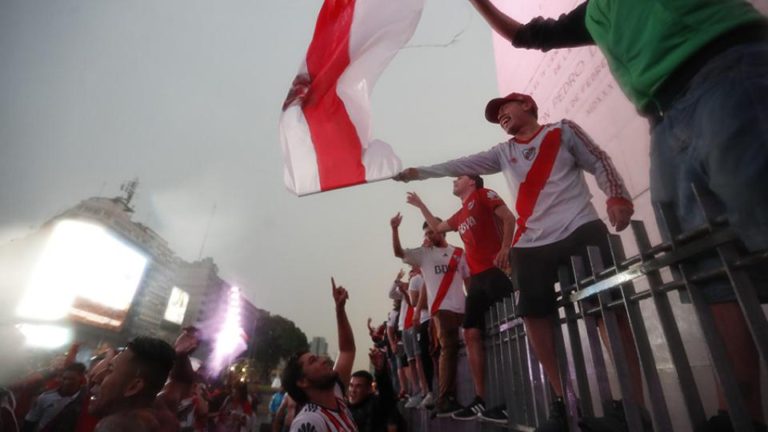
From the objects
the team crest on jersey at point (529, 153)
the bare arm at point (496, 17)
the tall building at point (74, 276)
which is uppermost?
the tall building at point (74, 276)

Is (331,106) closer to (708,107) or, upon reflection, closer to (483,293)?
(483,293)

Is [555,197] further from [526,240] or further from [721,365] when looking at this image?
[721,365]

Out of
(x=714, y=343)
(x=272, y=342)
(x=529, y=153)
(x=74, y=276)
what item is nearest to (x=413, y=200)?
(x=529, y=153)

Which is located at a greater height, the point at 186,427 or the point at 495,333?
the point at 495,333

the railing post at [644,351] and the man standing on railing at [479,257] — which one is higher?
the man standing on railing at [479,257]

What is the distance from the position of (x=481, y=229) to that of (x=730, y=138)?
106 inches

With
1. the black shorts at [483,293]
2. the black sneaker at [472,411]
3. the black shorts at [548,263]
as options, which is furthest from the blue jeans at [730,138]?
the black sneaker at [472,411]

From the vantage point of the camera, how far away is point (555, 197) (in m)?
2.33

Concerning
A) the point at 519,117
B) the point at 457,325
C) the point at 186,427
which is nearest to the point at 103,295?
the point at 186,427

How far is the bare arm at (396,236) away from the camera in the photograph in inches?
185

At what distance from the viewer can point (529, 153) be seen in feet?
8.27

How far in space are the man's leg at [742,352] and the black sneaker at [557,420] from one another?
3.16 feet

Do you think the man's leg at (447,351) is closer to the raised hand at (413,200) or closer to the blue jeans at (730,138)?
the raised hand at (413,200)

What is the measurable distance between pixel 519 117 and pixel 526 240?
0.93 m
